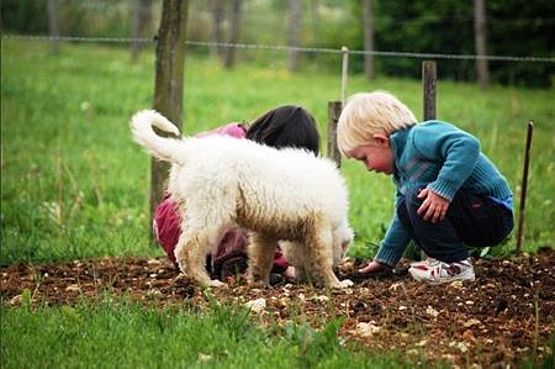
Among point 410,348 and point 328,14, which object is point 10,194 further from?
point 328,14

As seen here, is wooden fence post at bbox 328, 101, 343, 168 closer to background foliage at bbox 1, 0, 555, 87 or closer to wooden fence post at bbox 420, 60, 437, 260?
wooden fence post at bbox 420, 60, 437, 260

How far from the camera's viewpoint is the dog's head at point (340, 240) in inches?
249

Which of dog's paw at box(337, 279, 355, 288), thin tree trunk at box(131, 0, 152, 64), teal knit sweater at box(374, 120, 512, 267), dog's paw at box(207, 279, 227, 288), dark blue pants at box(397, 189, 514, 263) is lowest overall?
dog's paw at box(337, 279, 355, 288)

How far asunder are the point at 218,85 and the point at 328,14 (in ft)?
54.4

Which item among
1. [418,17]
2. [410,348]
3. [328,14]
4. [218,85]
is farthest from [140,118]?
[328,14]

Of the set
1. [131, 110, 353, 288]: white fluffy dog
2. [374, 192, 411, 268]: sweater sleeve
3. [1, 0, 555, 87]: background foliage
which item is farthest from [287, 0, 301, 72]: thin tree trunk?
[131, 110, 353, 288]: white fluffy dog

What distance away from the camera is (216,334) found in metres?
4.70

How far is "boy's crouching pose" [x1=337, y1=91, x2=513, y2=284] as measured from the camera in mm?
5750

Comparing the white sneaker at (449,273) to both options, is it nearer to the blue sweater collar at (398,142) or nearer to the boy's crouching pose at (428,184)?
the boy's crouching pose at (428,184)

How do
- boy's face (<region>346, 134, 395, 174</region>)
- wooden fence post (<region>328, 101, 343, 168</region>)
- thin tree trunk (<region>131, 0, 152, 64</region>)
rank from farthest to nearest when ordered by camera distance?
thin tree trunk (<region>131, 0, 152, 64</region>)
wooden fence post (<region>328, 101, 343, 168</region>)
boy's face (<region>346, 134, 395, 174</region>)

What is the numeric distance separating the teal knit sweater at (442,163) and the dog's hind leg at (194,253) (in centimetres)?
124

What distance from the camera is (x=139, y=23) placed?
29.6m

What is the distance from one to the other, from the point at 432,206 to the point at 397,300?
0.60 m

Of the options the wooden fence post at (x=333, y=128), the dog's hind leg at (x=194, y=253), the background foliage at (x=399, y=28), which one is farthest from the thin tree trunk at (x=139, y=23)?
the dog's hind leg at (x=194, y=253)
